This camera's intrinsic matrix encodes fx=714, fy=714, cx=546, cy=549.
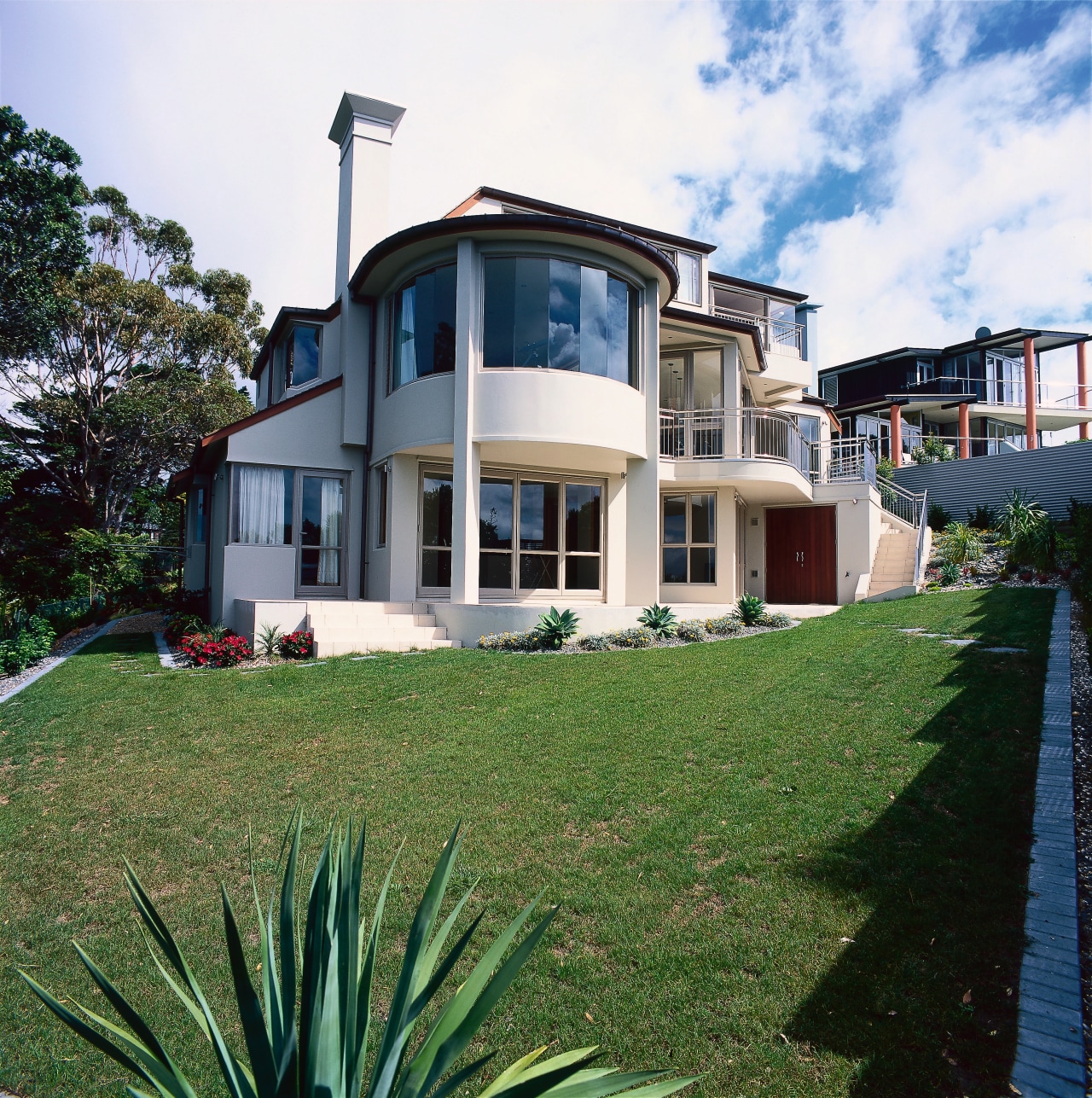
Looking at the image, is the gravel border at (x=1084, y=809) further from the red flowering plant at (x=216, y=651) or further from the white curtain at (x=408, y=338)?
the white curtain at (x=408, y=338)

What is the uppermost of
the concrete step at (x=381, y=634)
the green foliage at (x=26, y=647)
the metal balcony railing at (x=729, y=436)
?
the metal balcony railing at (x=729, y=436)

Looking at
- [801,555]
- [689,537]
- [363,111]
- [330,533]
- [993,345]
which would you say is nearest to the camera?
[330,533]

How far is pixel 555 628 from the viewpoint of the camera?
38.2ft

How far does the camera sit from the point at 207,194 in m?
23.8

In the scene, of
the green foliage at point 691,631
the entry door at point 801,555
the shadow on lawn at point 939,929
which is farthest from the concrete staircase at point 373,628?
the entry door at point 801,555

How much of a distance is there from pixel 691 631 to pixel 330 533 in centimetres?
792

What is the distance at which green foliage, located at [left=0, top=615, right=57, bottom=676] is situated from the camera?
11.6 meters

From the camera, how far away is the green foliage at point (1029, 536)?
52.2 feet

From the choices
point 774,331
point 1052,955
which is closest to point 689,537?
point 774,331

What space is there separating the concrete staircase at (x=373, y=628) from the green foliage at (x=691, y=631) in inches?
153

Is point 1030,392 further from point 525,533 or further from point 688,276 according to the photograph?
point 525,533

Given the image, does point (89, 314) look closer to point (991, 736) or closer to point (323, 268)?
point (323, 268)

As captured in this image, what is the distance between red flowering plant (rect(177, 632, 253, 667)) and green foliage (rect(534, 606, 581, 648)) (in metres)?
4.78

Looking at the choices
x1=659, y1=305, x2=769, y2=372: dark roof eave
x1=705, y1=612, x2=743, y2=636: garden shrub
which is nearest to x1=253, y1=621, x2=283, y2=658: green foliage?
x1=705, y1=612, x2=743, y2=636: garden shrub
